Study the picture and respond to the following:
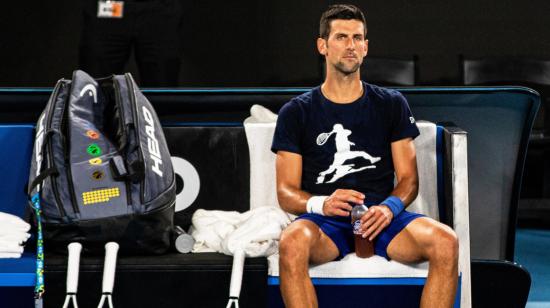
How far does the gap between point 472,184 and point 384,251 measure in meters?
0.62

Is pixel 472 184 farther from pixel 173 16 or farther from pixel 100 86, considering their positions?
pixel 173 16

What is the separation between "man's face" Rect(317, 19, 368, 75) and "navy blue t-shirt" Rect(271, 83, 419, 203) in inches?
4.5

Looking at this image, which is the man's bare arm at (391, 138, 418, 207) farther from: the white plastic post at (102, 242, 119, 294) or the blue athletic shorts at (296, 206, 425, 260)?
the white plastic post at (102, 242, 119, 294)

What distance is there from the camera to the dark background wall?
19.4 feet

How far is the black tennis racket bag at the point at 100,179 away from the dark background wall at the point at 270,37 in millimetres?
2904

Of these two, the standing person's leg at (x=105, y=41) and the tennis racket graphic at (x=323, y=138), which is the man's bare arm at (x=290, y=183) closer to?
the tennis racket graphic at (x=323, y=138)

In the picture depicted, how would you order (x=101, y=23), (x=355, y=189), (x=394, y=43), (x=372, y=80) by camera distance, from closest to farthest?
(x=355, y=189) → (x=101, y=23) → (x=372, y=80) → (x=394, y=43)

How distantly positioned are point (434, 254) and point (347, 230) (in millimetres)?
317

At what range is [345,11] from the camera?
3.23m

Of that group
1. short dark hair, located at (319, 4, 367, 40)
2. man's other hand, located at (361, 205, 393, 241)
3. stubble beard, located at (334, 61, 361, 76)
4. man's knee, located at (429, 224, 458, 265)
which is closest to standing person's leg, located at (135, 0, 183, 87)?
short dark hair, located at (319, 4, 367, 40)

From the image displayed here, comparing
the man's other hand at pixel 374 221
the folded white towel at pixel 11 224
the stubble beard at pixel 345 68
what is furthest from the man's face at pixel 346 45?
the folded white towel at pixel 11 224

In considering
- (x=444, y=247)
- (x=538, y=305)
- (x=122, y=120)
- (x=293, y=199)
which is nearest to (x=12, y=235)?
(x=122, y=120)

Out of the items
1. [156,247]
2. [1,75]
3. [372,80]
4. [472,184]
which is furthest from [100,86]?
[1,75]

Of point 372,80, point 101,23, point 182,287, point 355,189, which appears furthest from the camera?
point 372,80
